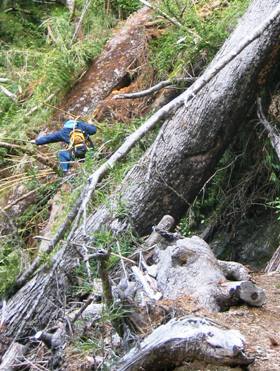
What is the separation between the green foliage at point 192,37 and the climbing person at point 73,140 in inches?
42.5

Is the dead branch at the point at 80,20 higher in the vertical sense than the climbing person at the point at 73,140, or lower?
higher

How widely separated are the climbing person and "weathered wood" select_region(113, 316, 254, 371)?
3383 mm

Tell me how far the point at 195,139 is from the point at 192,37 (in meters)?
1.55

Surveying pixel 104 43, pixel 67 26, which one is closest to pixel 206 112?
pixel 104 43

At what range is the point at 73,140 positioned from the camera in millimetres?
7289

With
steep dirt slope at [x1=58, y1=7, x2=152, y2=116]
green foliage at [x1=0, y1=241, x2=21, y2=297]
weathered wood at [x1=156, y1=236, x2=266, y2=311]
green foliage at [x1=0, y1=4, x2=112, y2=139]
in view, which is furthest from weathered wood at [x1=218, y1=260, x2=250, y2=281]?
green foliage at [x1=0, y1=4, x2=112, y2=139]

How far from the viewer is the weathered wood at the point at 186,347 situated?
384 cm

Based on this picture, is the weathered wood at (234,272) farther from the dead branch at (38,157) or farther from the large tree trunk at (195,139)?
the dead branch at (38,157)

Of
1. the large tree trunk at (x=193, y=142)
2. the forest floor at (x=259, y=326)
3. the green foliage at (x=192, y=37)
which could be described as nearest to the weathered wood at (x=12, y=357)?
the large tree trunk at (x=193, y=142)

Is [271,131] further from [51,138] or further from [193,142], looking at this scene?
[51,138]

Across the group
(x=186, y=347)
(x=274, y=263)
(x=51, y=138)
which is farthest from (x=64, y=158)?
(x=186, y=347)

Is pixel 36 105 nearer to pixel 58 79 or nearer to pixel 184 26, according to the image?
pixel 58 79

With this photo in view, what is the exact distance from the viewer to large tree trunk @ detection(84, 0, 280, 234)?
6406 millimetres

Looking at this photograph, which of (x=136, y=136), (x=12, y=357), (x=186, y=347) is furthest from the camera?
(x=12, y=357)
